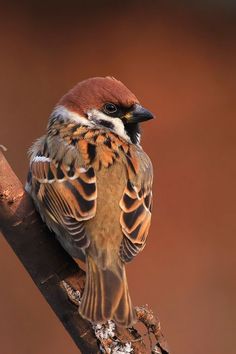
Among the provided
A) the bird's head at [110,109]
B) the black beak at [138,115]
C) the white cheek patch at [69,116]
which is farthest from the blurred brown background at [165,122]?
the black beak at [138,115]

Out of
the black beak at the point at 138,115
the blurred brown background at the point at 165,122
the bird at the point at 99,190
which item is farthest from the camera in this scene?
the blurred brown background at the point at 165,122

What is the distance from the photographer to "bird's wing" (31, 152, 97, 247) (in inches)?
→ 116

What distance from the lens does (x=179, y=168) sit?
17.6ft

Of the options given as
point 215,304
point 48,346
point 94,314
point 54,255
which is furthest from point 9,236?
point 215,304

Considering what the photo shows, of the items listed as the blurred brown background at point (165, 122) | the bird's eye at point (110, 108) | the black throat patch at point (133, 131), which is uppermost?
the bird's eye at point (110, 108)

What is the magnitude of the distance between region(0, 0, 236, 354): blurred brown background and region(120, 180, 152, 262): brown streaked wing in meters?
1.87

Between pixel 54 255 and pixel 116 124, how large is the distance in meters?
0.94

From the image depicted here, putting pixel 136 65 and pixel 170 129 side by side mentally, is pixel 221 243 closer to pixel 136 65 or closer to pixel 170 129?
pixel 170 129

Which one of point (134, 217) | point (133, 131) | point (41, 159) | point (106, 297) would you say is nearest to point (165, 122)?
point (133, 131)

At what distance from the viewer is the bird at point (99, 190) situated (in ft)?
9.25

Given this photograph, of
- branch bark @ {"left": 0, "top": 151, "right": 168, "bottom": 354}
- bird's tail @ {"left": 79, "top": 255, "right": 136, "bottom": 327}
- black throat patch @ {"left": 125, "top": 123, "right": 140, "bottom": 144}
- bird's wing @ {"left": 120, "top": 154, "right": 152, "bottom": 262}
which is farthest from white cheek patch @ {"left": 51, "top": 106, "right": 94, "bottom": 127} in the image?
branch bark @ {"left": 0, "top": 151, "right": 168, "bottom": 354}

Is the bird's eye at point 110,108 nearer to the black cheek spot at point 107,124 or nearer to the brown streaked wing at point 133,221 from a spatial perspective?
the black cheek spot at point 107,124

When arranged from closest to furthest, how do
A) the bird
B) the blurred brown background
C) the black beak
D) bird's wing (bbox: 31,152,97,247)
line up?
the bird
bird's wing (bbox: 31,152,97,247)
the black beak
the blurred brown background

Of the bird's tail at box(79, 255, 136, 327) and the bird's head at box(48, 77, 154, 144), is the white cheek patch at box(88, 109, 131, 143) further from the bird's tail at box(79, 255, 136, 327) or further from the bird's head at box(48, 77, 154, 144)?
the bird's tail at box(79, 255, 136, 327)
